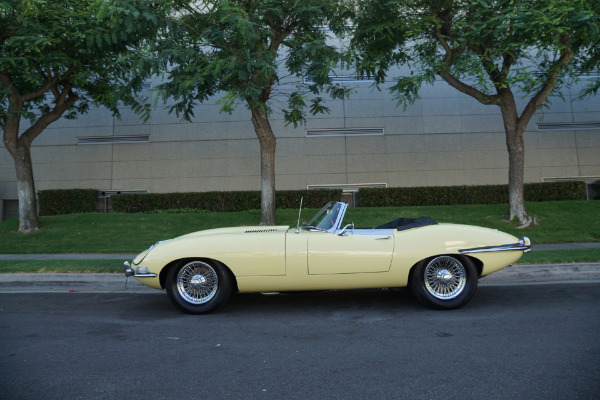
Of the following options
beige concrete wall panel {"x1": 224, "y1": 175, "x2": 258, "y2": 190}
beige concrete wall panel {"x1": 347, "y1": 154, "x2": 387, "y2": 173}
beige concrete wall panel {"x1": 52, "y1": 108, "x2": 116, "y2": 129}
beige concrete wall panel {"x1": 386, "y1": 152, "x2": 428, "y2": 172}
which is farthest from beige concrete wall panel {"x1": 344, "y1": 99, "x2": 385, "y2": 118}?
beige concrete wall panel {"x1": 52, "y1": 108, "x2": 116, "y2": 129}

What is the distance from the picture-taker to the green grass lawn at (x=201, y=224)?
11.4 metres

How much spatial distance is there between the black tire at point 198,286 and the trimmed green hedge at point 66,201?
13521 mm

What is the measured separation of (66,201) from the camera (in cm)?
1638

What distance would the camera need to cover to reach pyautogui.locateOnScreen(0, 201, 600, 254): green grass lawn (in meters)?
11.4

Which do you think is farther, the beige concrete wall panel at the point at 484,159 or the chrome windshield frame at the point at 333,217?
the beige concrete wall panel at the point at 484,159

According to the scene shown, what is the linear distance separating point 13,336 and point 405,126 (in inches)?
623

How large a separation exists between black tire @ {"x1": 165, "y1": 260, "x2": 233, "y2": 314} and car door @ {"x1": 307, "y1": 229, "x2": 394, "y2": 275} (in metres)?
1.03

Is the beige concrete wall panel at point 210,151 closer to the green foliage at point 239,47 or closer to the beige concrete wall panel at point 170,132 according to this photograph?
the beige concrete wall panel at point 170,132

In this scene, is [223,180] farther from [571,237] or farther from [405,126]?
[571,237]

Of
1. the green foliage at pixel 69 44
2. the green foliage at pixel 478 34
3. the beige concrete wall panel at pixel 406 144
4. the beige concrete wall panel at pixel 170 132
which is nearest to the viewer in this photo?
the green foliage at pixel 478 34

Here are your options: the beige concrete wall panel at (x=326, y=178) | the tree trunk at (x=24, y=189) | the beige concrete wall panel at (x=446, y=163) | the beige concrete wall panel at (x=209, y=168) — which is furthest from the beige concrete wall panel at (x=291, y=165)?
the tree trunk at (x=24, y=189)

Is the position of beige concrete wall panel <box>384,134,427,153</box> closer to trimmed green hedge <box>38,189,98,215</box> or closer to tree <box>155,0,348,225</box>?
tree <box>155,0,348,225</box>

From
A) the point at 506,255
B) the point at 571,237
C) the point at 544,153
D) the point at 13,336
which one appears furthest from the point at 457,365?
the point at 544,153

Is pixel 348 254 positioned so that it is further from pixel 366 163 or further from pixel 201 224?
pixel 366 163
